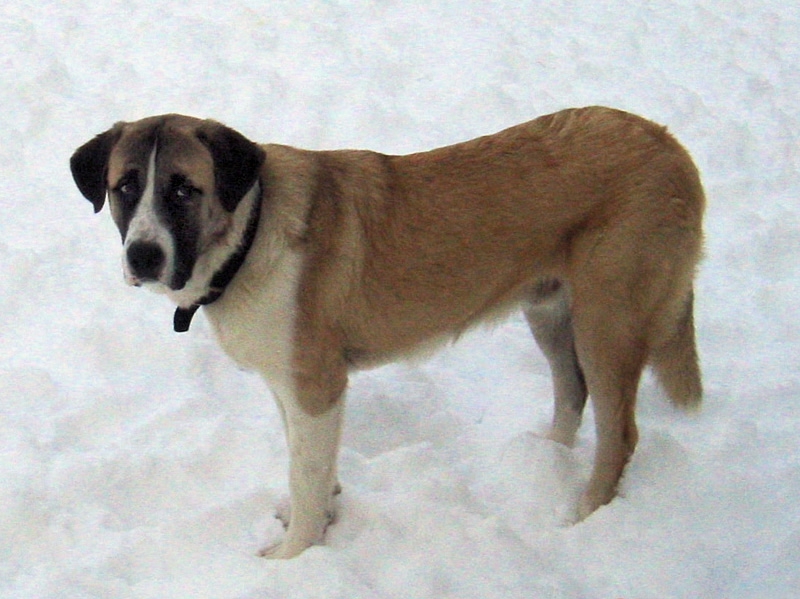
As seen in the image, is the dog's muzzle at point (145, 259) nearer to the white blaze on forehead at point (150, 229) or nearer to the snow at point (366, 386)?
the white blaze on forehead at point (150, 229)

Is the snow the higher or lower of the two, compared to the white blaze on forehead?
lower

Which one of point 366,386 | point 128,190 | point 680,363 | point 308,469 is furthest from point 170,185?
point 680,363

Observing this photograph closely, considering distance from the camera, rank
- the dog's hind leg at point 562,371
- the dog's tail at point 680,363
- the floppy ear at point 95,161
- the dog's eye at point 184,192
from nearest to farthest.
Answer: the dog's eye at point 184,192
the floppy ear at point 95,161
the dog's tail at point 680,363
the dog's hind leg at point 562,371

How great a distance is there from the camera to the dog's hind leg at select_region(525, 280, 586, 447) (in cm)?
378

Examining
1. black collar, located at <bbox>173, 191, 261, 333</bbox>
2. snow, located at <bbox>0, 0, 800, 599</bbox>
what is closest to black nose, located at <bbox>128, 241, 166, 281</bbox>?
black collar, located at <bbox>173, 191, 261, 333</bbox>

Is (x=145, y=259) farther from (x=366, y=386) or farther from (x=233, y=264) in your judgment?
(x=366, y=386)

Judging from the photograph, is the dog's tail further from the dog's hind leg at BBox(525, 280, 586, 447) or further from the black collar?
the black collar

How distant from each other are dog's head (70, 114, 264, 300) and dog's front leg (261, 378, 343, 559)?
2.15ft

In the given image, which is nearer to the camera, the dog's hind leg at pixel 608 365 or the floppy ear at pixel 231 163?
the floppy ear at pixel 231 163

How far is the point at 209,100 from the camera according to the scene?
601 cm

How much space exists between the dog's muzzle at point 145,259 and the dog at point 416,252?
0.10 metres

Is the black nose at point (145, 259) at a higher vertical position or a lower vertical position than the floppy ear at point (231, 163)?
lower

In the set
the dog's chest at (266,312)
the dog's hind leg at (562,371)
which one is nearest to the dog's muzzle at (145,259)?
the dog's chest at (266,312)

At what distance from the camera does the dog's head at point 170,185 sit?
277cm
